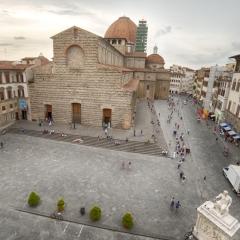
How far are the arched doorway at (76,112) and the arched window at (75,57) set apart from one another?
16.3 feet

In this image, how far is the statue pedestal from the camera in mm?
10445

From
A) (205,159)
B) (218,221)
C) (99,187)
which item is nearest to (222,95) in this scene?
(205,159)

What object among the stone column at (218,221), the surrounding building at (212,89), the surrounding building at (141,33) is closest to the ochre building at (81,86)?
the stone column at (218,221)

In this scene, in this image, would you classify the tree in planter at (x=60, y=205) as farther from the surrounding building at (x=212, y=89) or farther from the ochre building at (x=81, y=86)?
the surrounding building at (x=212, y=89)

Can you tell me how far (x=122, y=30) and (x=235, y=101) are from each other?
28544 millimetres

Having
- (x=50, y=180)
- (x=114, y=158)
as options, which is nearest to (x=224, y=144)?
(x=114, y=158)

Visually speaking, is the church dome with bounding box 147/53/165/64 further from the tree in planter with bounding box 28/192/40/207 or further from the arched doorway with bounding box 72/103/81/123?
the tree in planter with bounding box 28/192/40/207

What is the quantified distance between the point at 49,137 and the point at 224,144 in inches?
826

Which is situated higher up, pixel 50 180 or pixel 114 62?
pixel 114 62

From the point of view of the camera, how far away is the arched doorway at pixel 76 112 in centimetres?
2891

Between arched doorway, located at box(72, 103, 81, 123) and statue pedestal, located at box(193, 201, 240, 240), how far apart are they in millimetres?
20906

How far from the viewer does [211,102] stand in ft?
139

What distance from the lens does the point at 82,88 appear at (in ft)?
91.2

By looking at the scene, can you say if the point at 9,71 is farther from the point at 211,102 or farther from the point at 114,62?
the point at 211,102
